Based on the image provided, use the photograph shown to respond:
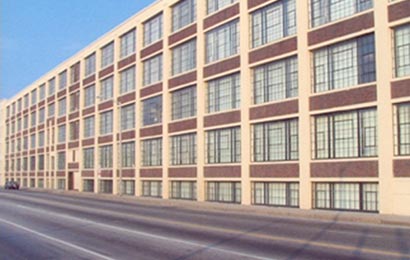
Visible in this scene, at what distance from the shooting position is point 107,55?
63250mm

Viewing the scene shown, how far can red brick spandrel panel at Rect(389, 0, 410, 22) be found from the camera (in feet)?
89.5

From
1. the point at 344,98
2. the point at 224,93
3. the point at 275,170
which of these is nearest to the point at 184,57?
the point at 224,93

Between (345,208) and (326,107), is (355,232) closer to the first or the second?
(345,208)

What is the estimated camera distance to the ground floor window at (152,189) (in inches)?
1970

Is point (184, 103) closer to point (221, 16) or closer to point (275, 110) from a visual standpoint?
point (221, 16)

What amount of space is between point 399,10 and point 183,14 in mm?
23063

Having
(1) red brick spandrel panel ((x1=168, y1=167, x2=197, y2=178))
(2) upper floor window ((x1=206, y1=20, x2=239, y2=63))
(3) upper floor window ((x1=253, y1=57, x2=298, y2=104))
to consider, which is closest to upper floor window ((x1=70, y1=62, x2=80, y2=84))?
(1) red brick spandrel panel ((x1=168, y1=167, x2=197, y2=178))

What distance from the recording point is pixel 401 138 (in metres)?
27.4

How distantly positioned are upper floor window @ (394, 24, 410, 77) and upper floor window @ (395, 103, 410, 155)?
1.69 metres

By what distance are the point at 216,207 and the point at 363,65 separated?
12.5 metres

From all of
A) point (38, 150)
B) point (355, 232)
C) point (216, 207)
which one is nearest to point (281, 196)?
point (216, 207)

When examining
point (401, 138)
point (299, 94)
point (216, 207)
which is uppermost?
point (299, 94)

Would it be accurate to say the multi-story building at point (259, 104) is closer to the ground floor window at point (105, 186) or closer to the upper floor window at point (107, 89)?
the upper floor window at point (107, 89)

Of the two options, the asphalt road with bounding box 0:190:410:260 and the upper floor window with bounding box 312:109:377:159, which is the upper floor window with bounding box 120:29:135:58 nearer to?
the upper floor window with bounding box 312:109:377:159
